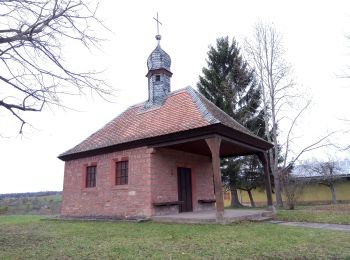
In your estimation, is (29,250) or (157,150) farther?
(157,150)

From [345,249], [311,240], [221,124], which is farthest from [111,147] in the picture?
[345,249]

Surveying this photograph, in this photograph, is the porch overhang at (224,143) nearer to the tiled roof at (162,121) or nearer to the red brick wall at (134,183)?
the tiled roof at (162,121)

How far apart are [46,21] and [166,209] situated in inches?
346

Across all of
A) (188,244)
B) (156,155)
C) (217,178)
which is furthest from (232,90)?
(188,244)

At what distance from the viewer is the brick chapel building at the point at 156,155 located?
12.3 m

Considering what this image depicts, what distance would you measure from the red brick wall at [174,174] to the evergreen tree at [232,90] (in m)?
7.30

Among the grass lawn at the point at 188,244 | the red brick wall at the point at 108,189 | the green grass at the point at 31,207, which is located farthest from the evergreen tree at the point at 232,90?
the grass lawn at the point at 188,244

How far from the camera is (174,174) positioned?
560 inches

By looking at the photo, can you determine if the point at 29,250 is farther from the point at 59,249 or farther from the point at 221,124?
the point at 221,124

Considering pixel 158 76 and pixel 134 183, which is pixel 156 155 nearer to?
pixel 134 183

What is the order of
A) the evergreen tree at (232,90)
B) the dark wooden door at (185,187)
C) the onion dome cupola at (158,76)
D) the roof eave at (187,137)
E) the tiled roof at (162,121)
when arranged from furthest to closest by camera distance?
the evergreen tree at (232,90) → the onion dome cupola at (158,76) → the dark wooden door at (185,187) → the tiled roof at (162,121) → the roof eave at (187,137)

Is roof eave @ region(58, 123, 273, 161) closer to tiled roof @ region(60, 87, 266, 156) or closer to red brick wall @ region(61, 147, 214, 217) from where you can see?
tiled roof @ region(60, 87, 266, 156)

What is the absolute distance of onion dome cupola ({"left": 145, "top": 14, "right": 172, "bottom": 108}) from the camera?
53.5 ft

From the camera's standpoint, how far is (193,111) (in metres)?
12.9
